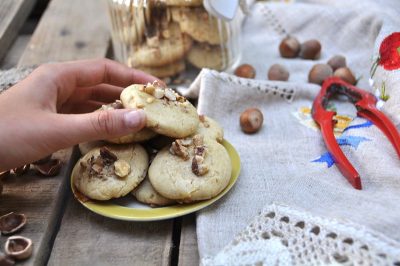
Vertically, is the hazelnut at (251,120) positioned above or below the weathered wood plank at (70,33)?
above

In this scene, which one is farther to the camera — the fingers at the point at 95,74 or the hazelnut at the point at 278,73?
the hazelnut at the point at 278,73

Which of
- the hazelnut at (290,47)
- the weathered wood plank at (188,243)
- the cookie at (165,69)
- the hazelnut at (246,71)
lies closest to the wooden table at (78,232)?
the weathered wood plank at (188,243)

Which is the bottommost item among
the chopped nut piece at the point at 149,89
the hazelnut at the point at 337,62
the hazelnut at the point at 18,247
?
the hazelnut at the point at 337,62

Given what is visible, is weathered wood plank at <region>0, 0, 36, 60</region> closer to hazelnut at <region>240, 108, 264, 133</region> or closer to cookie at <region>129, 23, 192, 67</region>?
cookie at <region>129, 23, 192, 67</region>

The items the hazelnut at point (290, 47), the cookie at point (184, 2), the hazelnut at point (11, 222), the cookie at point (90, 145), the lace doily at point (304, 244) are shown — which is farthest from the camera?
the hazelnut at point (290, 47)

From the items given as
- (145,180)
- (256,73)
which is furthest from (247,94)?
(145,180)

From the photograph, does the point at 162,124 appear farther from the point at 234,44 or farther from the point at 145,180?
the point at 234,44

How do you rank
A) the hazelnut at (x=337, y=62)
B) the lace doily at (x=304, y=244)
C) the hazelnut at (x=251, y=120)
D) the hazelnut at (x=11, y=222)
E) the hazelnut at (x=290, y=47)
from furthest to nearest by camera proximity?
1. the hazelnut at (x=290, y=47)
2. the hazelnut at (x=337, y=62)
3. the hazelnut at (x=251, y=120)
4. the hazelnut at (x=11, y=222)
5. the lace doily at (x=304, y=244)

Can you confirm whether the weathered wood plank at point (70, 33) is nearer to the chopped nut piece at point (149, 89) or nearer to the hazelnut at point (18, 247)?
the chopped nut piece at point (149, 89)
